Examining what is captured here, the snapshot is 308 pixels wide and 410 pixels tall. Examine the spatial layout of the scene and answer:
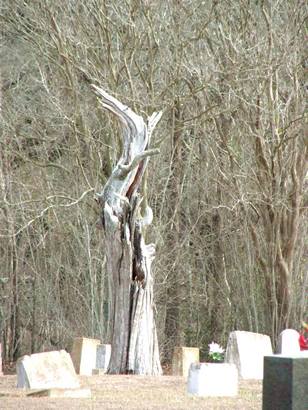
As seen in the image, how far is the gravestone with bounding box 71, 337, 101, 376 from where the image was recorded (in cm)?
1433

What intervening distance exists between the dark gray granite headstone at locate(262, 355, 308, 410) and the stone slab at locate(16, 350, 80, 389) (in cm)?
316

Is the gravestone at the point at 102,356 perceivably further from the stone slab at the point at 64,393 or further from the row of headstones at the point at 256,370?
the stone slab at the point at 64,393

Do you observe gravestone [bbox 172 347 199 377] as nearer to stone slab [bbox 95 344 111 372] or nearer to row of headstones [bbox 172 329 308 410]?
row of headstones [bbox 172 329 308 410]

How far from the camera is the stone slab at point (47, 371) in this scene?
1112 cm

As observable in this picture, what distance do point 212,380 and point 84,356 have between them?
385 centimetres

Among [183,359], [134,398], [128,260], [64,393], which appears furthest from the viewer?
[183,359]

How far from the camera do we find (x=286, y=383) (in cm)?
825

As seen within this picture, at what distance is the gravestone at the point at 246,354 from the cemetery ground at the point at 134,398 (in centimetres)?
69

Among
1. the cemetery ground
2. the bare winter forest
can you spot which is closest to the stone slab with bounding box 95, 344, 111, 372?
the cemetery ground

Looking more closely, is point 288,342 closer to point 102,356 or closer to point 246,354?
point 246,354

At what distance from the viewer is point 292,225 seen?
59.6 feet

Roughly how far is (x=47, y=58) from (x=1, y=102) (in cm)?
164

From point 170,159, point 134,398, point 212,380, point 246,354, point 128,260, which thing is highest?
point 170,159

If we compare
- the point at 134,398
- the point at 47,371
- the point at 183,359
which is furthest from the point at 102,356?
the point at 134,398
